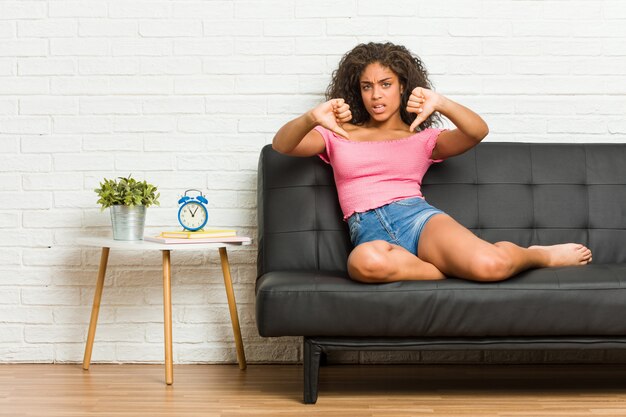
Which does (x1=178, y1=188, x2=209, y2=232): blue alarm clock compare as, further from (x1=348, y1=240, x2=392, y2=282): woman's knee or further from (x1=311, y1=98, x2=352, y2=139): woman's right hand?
(x1=348, y1=240, x2=392, y2=282): woman's knee

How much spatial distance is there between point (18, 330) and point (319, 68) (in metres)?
1.57

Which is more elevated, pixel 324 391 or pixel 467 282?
pixel 467 282

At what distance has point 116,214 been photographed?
122 inches

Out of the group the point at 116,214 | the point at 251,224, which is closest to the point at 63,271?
the point at 116,214

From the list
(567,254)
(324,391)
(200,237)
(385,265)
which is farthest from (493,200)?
(200,237)

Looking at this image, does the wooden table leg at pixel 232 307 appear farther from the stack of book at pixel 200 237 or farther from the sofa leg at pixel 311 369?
the sofa leg at pixel 311 369

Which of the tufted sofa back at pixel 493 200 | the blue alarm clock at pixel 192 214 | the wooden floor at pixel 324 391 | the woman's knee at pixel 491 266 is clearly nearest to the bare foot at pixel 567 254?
the tufted sofa back at pixel 493 200

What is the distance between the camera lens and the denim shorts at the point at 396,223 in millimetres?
2898

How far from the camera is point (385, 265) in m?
2.56

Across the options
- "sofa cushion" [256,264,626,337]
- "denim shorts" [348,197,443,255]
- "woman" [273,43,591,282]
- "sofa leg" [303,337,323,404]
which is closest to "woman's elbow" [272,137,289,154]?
"woman" [273,43,591,282]

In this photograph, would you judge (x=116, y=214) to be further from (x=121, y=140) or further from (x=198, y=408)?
(x=198, y=408)

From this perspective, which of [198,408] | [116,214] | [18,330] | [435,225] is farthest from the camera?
[18,330]

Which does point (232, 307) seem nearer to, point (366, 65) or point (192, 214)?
point (192, 214)

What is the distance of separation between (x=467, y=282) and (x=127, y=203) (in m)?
1.27
